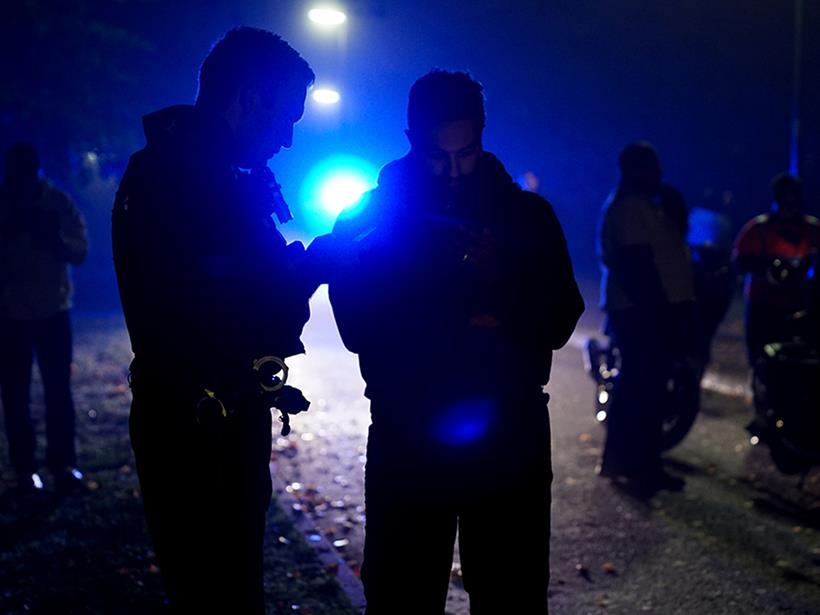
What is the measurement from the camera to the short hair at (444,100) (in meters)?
2.51

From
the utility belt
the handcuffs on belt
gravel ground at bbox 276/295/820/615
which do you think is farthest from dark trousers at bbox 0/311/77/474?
the handcuffs on belt

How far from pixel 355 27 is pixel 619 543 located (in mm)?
14544

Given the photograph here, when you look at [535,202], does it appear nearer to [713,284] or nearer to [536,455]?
[536,455]

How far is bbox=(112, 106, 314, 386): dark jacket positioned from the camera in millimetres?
2209

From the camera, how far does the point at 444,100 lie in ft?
8.25

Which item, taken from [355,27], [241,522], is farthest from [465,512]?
[355,27]

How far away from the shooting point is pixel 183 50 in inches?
871

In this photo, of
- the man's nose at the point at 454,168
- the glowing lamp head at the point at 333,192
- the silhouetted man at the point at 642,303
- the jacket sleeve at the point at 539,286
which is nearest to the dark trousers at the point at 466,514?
the jacket sleeve at the point at 539,286

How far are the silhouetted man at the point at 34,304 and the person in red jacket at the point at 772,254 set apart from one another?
5510mm

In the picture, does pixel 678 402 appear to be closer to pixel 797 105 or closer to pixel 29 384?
pixel 29 384

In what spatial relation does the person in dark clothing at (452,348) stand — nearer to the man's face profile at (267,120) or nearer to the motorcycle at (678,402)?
the man's face profile at (267,120)

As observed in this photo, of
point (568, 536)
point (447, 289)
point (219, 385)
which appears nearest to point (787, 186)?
point (568, 536)

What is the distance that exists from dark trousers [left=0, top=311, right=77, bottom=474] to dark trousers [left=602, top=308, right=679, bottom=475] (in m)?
4.09

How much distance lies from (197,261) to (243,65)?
0.60 metres
